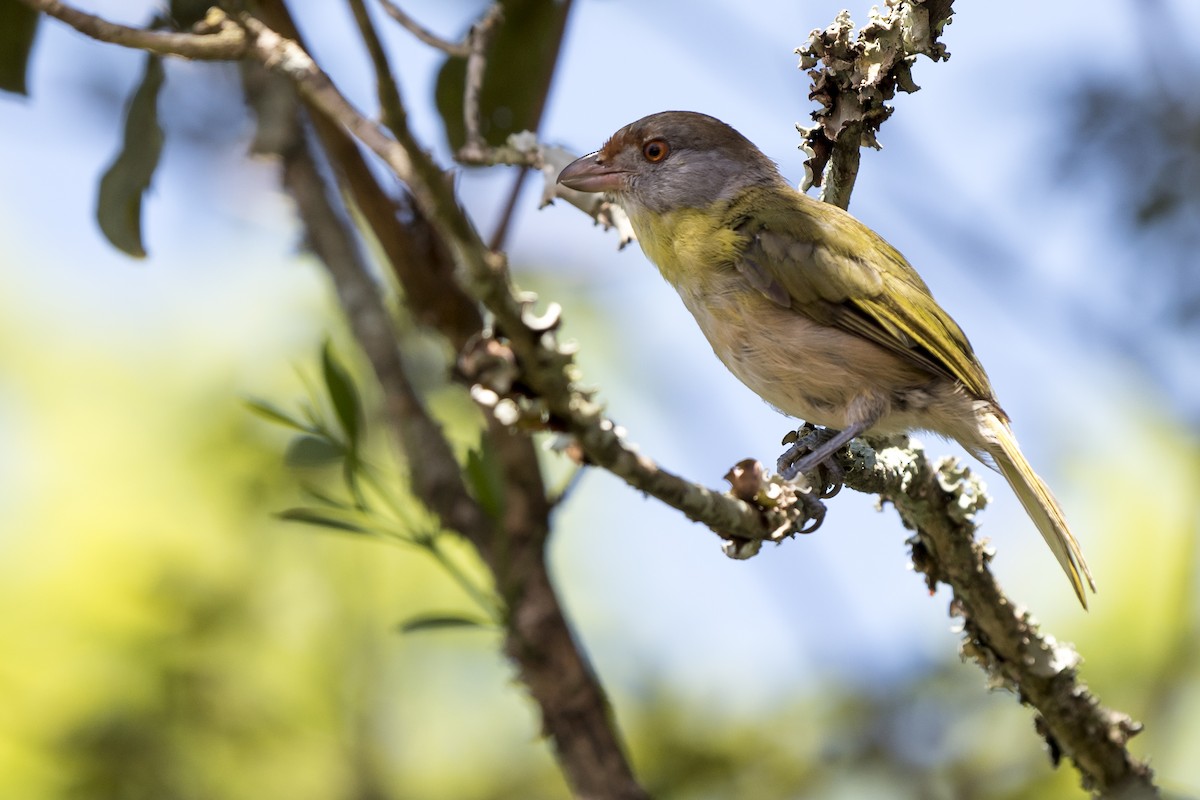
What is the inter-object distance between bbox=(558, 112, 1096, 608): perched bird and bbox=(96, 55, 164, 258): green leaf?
3.77 ft

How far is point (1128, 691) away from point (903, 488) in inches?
91.2

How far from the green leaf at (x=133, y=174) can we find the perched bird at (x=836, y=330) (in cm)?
115

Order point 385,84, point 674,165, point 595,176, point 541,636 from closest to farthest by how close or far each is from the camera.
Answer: point 385,84 < point 541,636 < point 595,176 < point 674,165

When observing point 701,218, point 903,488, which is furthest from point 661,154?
point 903,488

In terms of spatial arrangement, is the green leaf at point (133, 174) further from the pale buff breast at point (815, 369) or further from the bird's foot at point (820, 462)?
the bird's foot at point (820, 462)

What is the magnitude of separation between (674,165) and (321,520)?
2.09 meters

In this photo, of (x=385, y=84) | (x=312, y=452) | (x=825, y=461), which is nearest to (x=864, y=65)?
(x=825, y=461)

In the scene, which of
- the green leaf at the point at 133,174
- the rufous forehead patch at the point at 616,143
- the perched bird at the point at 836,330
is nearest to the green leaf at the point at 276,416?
the green leaf at the point at 133,174

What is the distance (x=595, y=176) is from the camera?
428 cm

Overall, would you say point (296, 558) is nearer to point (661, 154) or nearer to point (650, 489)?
point (661, 154)

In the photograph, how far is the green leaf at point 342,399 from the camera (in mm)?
3004

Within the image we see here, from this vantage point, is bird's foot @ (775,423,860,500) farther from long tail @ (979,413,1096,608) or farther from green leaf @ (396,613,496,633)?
green leaf @ (396,613,496,633)

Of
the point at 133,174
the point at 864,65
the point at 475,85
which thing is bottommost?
the point at 133,174

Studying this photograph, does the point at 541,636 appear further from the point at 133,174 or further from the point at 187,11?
the point at 187,11
